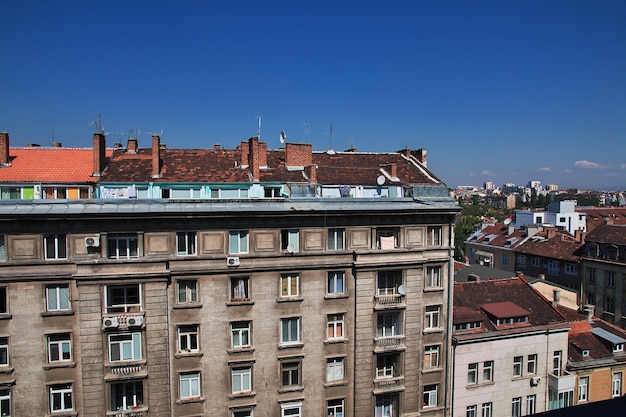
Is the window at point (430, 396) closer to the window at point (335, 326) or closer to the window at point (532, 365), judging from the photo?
the window at point (335, 326)

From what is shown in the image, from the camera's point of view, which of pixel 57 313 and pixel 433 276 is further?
pixel 433 276

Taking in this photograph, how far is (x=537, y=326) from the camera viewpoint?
1164 inches

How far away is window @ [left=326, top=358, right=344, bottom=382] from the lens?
2525cm

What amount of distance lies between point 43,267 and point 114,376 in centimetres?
576

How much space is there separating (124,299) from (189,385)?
5110mm

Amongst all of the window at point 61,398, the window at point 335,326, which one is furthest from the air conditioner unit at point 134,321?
the window at point 335,326

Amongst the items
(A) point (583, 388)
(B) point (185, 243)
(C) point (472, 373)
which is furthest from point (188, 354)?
(A) point (583, 388)

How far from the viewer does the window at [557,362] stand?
99.2 feet

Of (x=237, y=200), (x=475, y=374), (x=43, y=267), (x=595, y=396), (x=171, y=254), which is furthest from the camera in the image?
(x=595, y=396)

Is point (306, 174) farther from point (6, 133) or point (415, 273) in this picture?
point (6, 133)

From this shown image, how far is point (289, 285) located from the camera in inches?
960

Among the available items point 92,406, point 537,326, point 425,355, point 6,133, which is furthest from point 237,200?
point 537,326

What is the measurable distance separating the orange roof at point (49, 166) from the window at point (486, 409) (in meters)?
26.7

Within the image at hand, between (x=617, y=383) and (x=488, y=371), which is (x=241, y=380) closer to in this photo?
(x=488, y=371)
